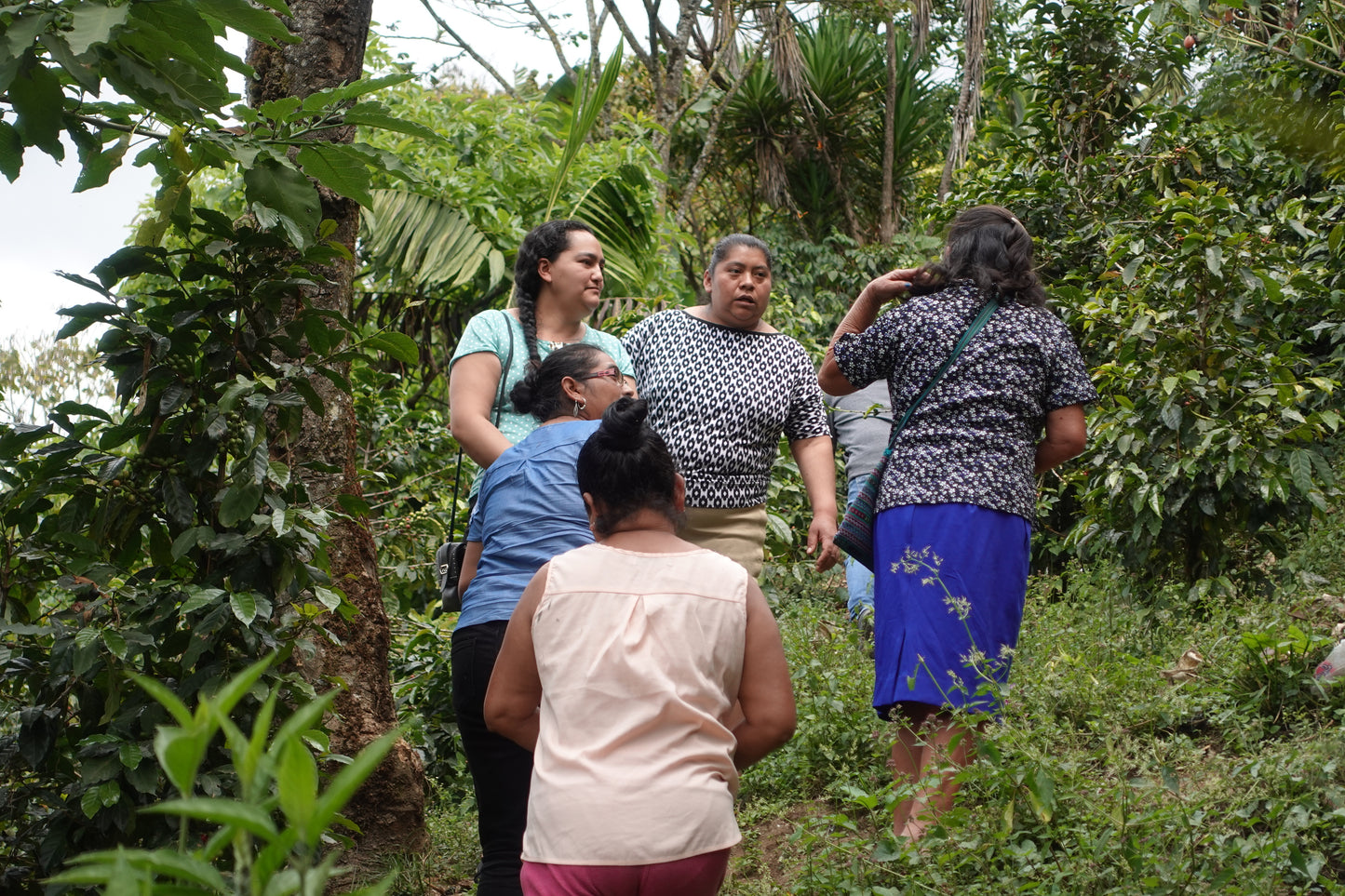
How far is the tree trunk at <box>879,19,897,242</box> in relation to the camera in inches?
571

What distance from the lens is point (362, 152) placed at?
210 cm

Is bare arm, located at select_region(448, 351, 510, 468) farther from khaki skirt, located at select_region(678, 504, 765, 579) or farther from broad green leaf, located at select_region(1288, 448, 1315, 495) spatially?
broad green leaf, located at select_region(1288, 448, 1315, 495)

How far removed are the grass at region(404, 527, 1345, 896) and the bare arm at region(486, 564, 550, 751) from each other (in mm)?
742

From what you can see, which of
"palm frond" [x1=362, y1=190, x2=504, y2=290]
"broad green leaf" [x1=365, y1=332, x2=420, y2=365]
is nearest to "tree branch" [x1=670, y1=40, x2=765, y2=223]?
"palm frond" [x1=362, y1=190, x2=504, y2=290]

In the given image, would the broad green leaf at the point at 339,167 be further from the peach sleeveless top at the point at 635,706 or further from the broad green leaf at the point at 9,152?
the peach sleeveless top at the point at 635,706

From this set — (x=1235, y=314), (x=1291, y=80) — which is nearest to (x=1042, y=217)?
(x=1291, y=80)

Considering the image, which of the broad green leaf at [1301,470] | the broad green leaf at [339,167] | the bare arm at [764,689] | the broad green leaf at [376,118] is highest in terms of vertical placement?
the broad green leaf at [376,118]

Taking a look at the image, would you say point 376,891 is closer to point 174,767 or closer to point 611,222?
point 174,767

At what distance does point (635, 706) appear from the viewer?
198cm

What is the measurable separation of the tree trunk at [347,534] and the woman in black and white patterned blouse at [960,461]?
1.48 metres

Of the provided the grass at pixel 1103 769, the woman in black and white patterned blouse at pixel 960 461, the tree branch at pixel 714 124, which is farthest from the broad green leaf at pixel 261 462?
the tree branch at pixel 714 124

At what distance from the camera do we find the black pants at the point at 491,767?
8.87 ft

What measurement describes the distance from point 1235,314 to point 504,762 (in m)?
3.47

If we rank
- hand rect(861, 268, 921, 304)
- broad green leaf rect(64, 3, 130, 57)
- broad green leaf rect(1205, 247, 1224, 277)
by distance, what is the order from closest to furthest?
broad green leaf rect(64, 3, 130, 57), hand rect(861, 268, 921, 304), broad green leaf rect(1205, 247, 1224, 277)
